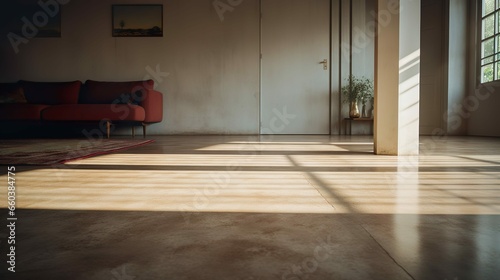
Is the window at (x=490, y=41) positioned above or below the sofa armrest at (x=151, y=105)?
above

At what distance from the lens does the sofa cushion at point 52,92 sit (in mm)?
6348

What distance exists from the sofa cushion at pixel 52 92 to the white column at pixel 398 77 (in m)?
5.24

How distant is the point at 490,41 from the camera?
232 inches

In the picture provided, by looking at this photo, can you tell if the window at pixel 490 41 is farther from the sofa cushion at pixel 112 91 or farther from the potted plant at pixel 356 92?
the sofa cushion at pixel 112 91

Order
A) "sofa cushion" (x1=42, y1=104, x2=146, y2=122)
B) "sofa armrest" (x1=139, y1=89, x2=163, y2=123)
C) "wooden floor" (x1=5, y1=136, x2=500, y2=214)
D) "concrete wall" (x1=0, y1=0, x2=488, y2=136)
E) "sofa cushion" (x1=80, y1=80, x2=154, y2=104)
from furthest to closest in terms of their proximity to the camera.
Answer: "concrete wall" (x1=0, y1=0, x2=488, y2=136) < "sofa cushion" (x1=80, y1=80, x2=154, y2=104) < "sofa armrest" (x1=139, y1=89, x2=163, y2=123) < "sofa cushion" (x1=42, y1=104, x2=146, y2=122) < "wooden floor" (x1=5, y1=136, x2=500, y2=214)

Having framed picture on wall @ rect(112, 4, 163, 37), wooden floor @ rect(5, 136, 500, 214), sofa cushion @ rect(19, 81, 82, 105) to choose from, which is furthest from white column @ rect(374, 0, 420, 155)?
sofa cushion @ rect(19, 81, 82, 105)

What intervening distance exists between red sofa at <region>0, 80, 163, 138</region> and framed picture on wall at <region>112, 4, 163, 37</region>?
1.07m

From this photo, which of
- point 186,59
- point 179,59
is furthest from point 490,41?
point 179,59

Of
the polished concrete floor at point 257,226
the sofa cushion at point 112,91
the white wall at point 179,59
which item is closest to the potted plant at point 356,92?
the white wall at point 179,59

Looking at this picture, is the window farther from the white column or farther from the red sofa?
the red sofa

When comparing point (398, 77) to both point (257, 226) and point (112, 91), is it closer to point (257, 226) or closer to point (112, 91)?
point (257, 226)

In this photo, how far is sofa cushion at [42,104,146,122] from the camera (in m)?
5.38

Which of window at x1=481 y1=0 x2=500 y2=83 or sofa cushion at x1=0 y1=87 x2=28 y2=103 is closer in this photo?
window at x1=481 y1=0 x2=500 y2=83

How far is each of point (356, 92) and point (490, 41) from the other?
2177 millimetres
